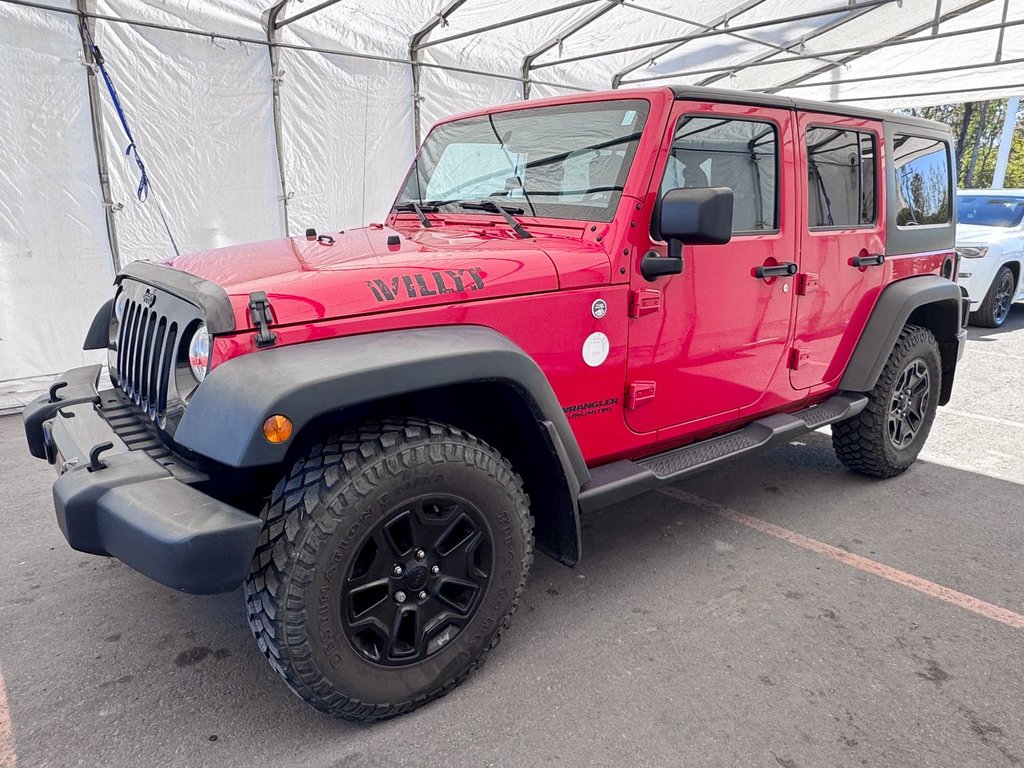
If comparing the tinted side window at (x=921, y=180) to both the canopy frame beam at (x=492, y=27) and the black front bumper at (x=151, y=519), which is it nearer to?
the black front bumper at (x=151, y=519)

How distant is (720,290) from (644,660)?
1.38 m

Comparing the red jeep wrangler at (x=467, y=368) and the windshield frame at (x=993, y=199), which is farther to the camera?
the windshield frame at (x=993, y=199)

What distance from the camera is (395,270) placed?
208 cm

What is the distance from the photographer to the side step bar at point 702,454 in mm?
2471

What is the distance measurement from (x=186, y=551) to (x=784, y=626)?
203 centimetres

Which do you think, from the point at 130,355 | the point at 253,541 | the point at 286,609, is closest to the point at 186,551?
the point at 253,541

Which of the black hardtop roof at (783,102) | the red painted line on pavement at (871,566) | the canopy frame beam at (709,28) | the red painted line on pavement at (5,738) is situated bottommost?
the red painted line on pavement at (871,566)

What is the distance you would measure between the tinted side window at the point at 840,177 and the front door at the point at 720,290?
0.66ft

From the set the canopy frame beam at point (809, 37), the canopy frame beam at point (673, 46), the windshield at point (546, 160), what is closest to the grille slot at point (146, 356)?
the windshield at point (546, 160)

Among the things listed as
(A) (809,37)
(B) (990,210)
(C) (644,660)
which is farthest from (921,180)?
(A) (809,37)

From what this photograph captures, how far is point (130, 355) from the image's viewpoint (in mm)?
2418

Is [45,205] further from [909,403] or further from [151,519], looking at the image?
[909,403]

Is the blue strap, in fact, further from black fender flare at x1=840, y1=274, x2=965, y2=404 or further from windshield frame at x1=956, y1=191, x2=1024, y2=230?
windshield frame at x1=956, y1=191, x2=1024, y2=230

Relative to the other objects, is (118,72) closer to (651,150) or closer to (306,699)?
(651,150)
